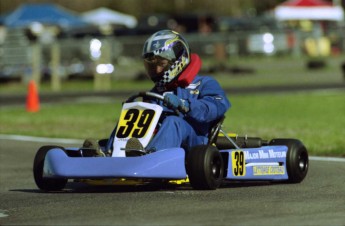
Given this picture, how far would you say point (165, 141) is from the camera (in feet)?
28.8

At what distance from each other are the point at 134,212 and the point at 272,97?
18.5m

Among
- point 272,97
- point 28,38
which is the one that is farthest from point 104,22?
point 272,97

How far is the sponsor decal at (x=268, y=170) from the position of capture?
9242 millimetres

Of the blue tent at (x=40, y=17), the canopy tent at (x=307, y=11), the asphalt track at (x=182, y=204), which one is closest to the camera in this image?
the asphalt track at (x=182, y=204)

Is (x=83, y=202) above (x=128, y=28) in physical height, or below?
above

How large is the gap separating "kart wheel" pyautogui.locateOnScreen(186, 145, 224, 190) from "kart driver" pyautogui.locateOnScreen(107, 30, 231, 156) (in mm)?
401

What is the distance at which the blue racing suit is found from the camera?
28.9 ft

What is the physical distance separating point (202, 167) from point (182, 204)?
698mm

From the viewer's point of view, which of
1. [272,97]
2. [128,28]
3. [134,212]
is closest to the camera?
[134,212]

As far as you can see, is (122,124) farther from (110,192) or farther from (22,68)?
(22,68)

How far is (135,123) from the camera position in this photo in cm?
895

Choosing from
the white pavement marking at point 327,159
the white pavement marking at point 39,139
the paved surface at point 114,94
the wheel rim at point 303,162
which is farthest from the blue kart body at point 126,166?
the paved surface at point 114,94

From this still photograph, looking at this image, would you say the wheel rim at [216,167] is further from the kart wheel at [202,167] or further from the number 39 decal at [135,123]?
the number 39 decal at [135,123]

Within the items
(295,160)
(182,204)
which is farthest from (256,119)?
(182,204)
